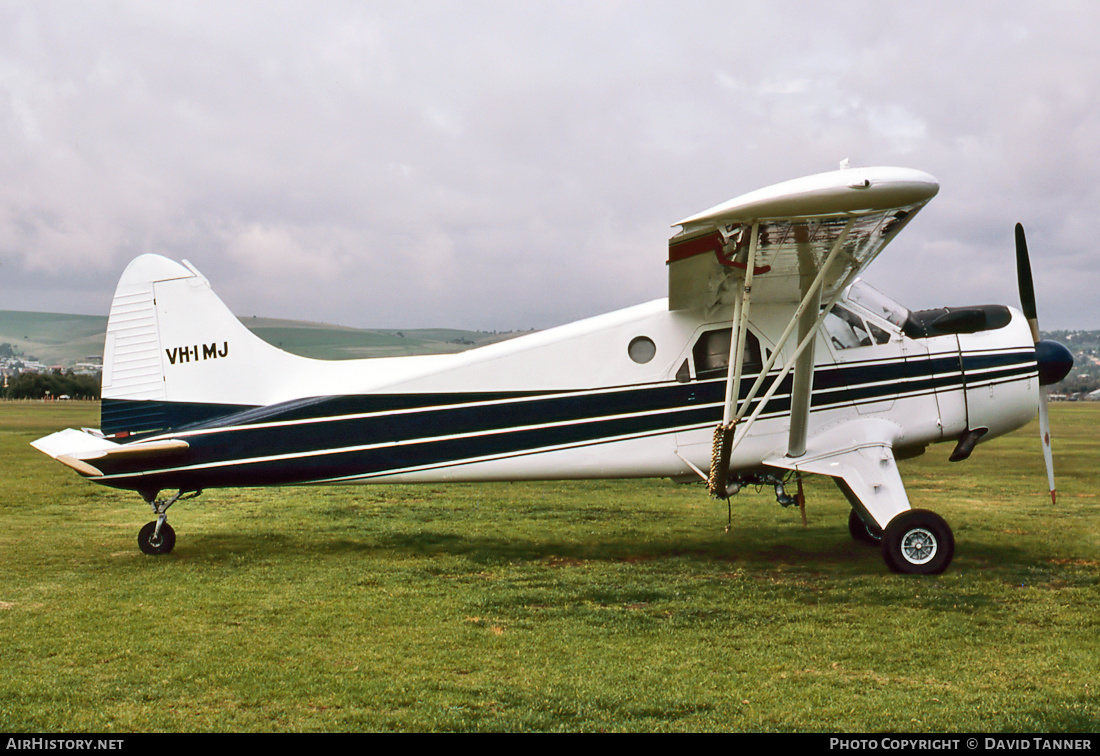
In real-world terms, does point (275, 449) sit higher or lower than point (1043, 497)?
higher

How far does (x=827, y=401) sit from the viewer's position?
8227 mm

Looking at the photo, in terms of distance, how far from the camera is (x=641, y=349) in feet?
27.6

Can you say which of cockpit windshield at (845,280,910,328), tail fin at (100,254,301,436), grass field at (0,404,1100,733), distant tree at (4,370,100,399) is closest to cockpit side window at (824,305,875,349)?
cockpit windshield at (845,280,910,328)

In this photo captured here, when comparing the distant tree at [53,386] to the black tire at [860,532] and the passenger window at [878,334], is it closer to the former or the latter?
the black tire at [860,532]

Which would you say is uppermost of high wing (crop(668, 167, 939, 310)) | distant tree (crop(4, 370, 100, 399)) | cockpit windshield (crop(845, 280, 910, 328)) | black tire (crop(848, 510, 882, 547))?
distant tree (crop(4, 370, 100, 399))

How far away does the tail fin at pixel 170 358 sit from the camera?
347 inches

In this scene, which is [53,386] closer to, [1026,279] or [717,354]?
[717,354]

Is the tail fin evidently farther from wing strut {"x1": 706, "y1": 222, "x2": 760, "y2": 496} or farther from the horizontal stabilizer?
wing strut {"x1": 706, "y1": 222, "x2": 760, "y2": 496}

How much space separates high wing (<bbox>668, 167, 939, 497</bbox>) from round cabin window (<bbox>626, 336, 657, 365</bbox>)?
1.43ft

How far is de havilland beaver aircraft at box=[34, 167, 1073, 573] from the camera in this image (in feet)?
26.9

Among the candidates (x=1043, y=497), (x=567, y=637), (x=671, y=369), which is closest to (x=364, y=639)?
(x=567, y=637)

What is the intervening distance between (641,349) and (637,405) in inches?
22.1

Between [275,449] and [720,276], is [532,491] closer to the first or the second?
[275,449]

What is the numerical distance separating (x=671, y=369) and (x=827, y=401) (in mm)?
1544
